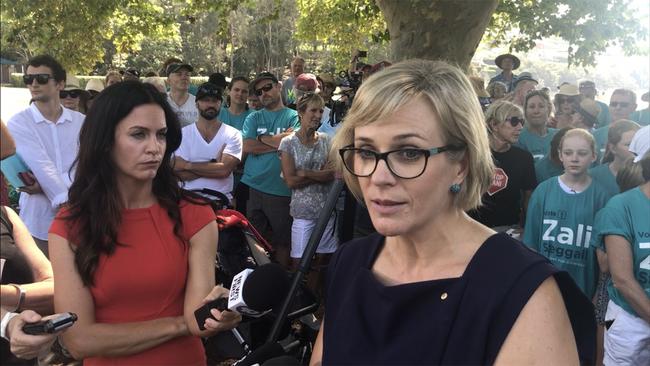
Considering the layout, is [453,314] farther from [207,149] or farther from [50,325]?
[207,149]

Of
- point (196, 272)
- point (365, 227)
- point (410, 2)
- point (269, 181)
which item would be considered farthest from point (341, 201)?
point (196, 272)

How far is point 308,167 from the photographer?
194 inches

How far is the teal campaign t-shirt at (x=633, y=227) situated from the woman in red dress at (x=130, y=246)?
87.3 inches

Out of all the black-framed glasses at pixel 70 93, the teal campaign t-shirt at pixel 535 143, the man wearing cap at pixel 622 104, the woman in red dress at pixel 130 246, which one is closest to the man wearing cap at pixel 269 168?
the black-framed glasses at pixel 70 93

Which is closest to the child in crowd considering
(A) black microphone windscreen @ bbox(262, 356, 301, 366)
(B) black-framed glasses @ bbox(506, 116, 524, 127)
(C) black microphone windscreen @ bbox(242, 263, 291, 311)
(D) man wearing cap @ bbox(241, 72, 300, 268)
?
(B) black-framed glasses @ bbox(506, 116, 524, 127)

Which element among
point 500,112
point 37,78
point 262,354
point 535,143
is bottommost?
point 262,354

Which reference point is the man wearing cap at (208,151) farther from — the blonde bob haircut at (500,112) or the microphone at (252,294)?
the microphone at (252,294)

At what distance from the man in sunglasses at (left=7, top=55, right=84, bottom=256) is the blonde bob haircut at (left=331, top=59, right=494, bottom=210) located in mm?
2598

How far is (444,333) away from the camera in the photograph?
1.36m

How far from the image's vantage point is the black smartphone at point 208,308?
1831mm

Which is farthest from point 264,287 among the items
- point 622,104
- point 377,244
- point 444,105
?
point 622,104

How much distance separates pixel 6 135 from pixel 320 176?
313 centimetres

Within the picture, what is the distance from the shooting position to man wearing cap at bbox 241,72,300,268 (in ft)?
17.4

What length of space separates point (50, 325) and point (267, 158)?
3.96 metres
